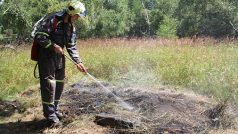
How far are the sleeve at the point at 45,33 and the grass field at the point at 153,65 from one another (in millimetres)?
2487

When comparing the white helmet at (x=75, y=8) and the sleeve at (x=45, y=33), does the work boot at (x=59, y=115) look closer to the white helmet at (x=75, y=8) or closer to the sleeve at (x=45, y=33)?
the sleeve at (x=45, y=33)

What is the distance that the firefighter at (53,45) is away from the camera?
16.1ft

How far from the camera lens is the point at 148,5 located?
47750 millimetres

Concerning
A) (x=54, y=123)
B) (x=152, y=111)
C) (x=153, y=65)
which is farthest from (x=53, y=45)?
(x=153, y=65)

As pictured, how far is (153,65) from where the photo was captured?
862 centimetres

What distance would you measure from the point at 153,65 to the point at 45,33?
13.4ft

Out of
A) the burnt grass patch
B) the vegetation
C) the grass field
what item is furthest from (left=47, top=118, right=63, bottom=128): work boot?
the vegetation

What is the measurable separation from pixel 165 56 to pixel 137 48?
1.42 m

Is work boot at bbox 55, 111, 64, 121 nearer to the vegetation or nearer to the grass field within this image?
the grass field

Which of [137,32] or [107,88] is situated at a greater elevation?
[107,88]

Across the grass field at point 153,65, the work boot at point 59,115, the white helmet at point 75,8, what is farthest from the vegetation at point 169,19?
the white helmet at point 75,8

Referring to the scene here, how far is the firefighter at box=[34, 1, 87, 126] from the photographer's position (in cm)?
490

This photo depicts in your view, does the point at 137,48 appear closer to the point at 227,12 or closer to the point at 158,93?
the point at 158,93

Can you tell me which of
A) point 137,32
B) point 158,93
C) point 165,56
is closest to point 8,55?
point 165,56
